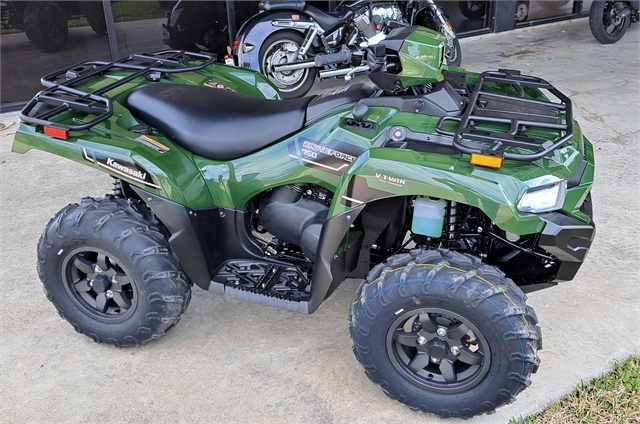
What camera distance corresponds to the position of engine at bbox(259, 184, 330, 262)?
2943 mm

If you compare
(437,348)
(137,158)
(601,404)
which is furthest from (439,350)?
(137,158)

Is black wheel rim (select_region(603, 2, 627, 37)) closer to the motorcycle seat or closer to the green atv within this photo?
the motorcycle seat

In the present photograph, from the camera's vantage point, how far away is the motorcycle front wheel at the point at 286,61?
6684mm

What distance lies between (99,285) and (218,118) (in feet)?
3.16

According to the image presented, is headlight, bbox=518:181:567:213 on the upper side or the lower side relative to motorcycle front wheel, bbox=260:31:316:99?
upper

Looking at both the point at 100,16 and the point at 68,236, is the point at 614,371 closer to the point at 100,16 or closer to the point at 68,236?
the point at 68,236

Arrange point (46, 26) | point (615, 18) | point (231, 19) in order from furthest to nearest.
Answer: point (615, 18) → point (231, 19) → point (46, 26)

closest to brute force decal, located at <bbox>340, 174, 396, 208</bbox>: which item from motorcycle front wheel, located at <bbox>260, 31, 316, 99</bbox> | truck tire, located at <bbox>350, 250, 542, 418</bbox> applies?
truck tire, located at <bbox>350, 250, 542, 418</bbox>

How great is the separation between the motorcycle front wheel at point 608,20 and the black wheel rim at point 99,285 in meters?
7.61

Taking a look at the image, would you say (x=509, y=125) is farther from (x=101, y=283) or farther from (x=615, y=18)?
(x=615, y=18)

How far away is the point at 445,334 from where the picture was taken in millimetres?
2639

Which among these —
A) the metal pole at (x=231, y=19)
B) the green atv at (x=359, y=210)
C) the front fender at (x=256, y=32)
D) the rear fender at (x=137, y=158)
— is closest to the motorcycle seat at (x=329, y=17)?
the front fender at (x=256, y=32)

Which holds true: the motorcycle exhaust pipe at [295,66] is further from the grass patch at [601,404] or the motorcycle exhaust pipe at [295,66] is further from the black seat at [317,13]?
the grass patch at [601,404]

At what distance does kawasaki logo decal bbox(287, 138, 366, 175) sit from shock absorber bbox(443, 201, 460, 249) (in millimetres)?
423
